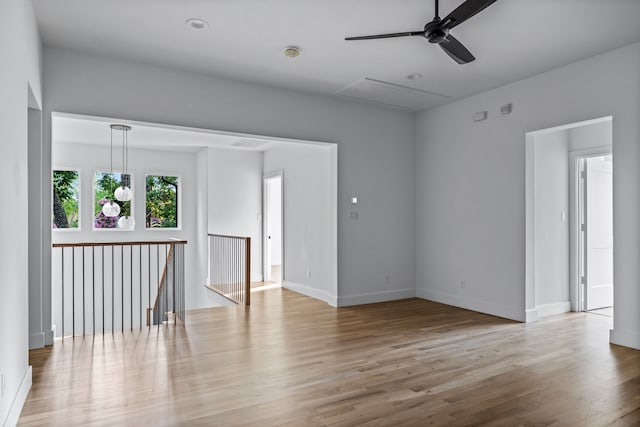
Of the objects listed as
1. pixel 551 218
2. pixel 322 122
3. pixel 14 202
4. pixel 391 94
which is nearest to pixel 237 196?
pixel 322 122

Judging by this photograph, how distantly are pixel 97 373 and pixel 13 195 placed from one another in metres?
1.58

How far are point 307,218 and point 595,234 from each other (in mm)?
4308

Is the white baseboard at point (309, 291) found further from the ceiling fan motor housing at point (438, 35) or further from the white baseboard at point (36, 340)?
the ceiling fan motor housing at point (438, 35)

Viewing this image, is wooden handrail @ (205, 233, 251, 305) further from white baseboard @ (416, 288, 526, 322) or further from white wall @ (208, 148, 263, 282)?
white baseboard @ (416, 288, 526, 322)

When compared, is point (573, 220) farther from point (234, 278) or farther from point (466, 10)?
point (234, 278)

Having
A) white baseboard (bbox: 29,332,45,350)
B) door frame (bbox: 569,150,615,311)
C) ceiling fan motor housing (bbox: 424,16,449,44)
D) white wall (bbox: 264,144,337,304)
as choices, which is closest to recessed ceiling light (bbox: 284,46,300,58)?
ceiling fan motor housing (bbox: 424,16,449,44)

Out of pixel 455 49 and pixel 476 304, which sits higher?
pixel 455 49

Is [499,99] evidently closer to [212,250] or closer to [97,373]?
[97,373]

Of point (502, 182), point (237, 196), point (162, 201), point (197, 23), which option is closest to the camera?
point (197, 23)

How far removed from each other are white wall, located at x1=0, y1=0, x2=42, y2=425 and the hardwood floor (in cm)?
30

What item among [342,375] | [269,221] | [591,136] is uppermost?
[591,136]

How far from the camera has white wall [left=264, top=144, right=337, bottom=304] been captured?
6.58 meters

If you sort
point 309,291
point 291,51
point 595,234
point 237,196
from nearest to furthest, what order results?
point 291,51
point 595,234
point 309,291
point 237,196

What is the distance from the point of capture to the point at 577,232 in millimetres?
5688
